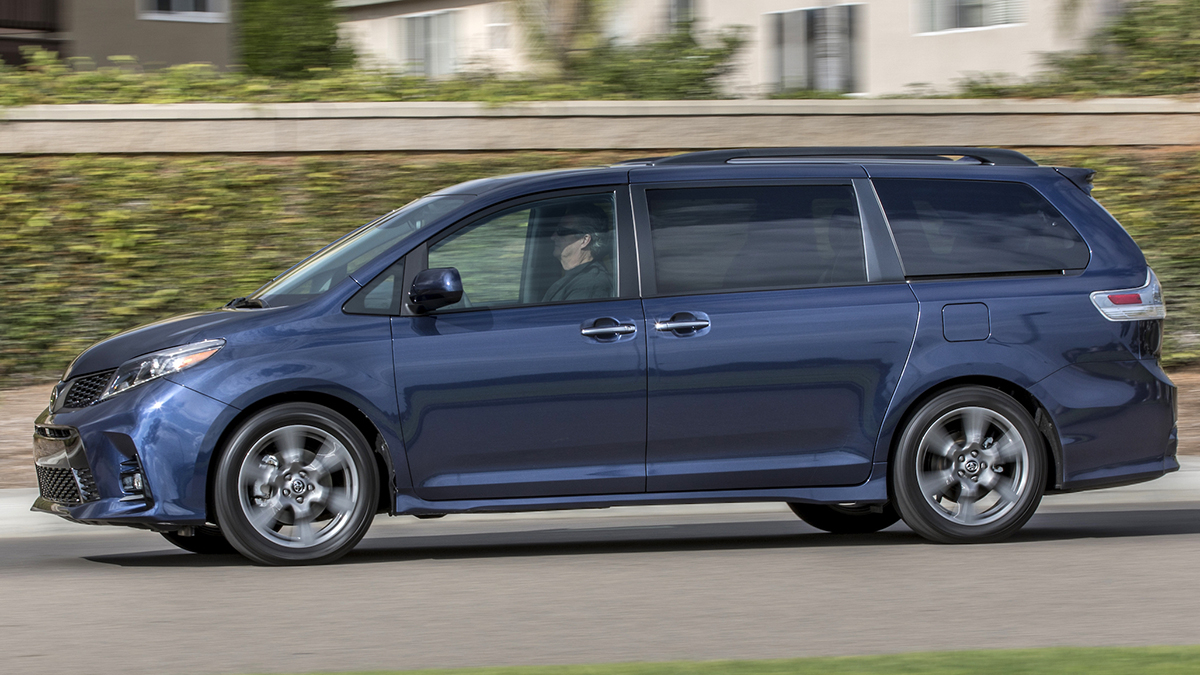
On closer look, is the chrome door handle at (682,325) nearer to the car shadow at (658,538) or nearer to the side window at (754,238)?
the side window at (754,238)

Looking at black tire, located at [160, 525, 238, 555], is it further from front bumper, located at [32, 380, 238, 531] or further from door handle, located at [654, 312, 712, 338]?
door handle, located at [654, 312, 712, 338]

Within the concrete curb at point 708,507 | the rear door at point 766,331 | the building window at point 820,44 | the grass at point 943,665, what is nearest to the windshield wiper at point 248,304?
the rear door at point 766,331

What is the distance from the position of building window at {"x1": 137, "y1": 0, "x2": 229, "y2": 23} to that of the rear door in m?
19.7

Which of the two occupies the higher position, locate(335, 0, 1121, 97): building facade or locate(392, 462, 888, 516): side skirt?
locate(335, 0, 1121, 97): building facade

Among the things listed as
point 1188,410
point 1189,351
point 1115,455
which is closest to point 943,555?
point 1115,455

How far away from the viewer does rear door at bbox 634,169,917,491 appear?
24.2 ft

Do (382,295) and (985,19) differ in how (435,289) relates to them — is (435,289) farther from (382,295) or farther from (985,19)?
(985,19)

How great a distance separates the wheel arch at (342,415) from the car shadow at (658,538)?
0.46 metres

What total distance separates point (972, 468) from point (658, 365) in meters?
1.65

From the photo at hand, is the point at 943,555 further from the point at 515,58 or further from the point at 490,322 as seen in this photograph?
the point at 515,58

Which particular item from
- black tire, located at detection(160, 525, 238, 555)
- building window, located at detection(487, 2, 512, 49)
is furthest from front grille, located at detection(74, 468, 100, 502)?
building window, located at detection(487, 2, 512, 49)

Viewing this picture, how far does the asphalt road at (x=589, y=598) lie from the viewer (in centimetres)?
555

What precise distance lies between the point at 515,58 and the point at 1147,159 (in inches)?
253

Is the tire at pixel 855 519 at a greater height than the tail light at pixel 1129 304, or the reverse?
the tail light at pixel 1129 304
